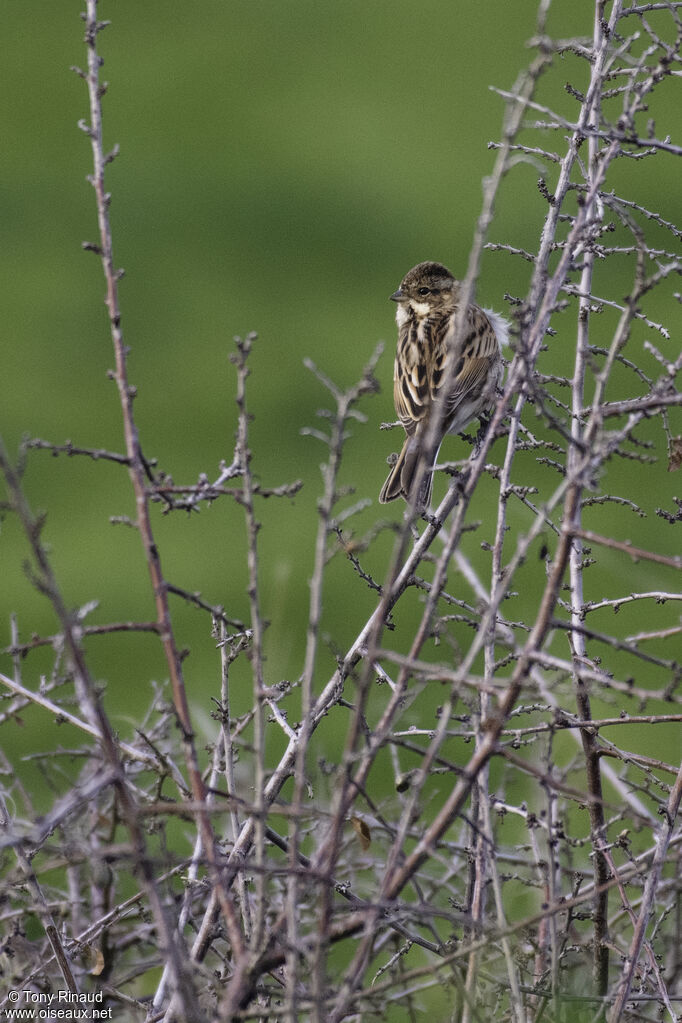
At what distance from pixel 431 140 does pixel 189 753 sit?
51.4ft

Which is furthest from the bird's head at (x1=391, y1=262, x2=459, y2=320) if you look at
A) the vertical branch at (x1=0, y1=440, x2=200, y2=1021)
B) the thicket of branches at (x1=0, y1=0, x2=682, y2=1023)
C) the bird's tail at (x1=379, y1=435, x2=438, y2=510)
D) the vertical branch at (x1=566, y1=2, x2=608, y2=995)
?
the vertical branch at (x1=0, y1=440, x2=200, y2=1021)

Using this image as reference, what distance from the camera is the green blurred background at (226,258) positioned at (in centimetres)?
1029

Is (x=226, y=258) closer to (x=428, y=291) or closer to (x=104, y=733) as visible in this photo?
(x=428, y=291)

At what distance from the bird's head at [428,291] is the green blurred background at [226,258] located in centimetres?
217

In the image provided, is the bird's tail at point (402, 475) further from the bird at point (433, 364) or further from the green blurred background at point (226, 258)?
the green blurred background at point (226, 258)

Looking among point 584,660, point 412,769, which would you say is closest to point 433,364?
point 412,769

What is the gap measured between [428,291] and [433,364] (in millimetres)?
558

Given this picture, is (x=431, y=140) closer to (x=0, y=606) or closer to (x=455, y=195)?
(x=455, y=195)

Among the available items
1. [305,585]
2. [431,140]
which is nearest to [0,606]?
[305,585]

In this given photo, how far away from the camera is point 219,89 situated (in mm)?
18172

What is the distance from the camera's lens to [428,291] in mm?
5648

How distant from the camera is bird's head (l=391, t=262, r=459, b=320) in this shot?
5617mm

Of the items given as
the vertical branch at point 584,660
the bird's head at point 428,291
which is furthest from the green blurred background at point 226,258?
the vertical branch at point 584,660

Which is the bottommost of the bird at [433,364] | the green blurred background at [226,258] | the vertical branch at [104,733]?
the green blurred background at [226,258]
